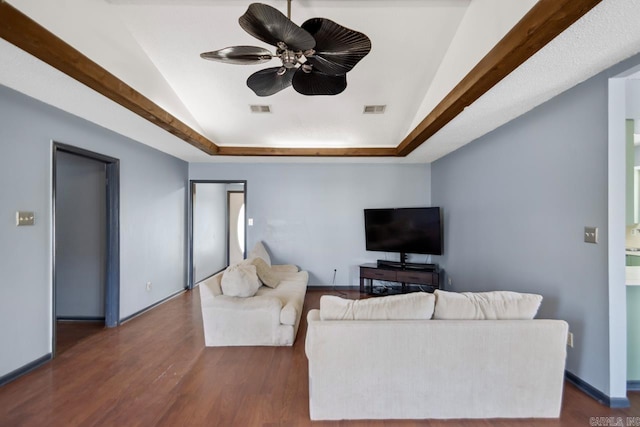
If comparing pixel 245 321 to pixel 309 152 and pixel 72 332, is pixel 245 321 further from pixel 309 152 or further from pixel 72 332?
pixel 309 152

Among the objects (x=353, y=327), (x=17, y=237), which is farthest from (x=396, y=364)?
(x=17, y=237)

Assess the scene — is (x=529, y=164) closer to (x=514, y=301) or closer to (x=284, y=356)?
(x=514, y=301)

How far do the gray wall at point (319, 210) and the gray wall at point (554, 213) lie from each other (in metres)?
1.89

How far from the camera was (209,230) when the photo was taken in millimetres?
5961

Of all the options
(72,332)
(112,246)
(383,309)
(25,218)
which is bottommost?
(72,332)

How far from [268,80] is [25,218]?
2443 mm

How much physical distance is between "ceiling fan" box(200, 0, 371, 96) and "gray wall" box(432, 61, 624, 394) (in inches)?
72.1

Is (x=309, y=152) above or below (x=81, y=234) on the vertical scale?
above

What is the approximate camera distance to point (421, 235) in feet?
14.5

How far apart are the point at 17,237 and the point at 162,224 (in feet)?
6.49

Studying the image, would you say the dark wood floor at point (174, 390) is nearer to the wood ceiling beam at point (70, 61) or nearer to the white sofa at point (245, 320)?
the white sofa at point (245, 320)

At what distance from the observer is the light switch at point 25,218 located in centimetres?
234

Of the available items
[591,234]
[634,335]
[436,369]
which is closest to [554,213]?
[591,234]

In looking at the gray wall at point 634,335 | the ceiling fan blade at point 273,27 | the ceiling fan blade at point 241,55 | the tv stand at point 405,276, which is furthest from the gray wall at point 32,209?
the gray wall at point 634,335
